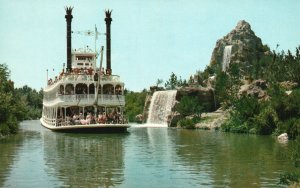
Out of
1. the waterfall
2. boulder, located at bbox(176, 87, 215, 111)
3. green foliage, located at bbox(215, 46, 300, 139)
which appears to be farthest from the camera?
the waterfall

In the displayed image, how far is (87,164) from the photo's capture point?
19.5m

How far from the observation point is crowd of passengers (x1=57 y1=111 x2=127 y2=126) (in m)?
40.9

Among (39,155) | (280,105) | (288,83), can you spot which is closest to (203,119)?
(288,83)

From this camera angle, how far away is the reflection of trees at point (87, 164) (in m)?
15.5

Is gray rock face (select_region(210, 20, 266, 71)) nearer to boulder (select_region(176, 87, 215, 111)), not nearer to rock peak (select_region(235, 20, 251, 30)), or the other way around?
rock peak (select_region(235, 20, 251, 30))

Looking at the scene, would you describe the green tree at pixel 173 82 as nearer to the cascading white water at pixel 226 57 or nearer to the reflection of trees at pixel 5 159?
the cascading white water at pixel 226 57

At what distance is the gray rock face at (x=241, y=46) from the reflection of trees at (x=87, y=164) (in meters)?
65.2

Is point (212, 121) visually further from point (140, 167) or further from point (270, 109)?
point (140, 167)

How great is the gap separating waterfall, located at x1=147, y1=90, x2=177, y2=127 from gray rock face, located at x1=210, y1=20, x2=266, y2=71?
2666 cm

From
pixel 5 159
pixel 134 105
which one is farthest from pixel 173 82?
pixel 5 159

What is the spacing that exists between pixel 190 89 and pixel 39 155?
41.3 metres

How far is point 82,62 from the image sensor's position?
163 ft

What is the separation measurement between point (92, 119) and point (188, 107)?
19.8 metres

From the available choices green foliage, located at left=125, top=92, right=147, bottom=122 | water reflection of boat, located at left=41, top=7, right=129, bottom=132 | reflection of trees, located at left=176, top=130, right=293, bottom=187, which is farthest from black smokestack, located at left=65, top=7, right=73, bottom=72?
reflection of trees, located at left=176, top=130, right=293, bottom=187
